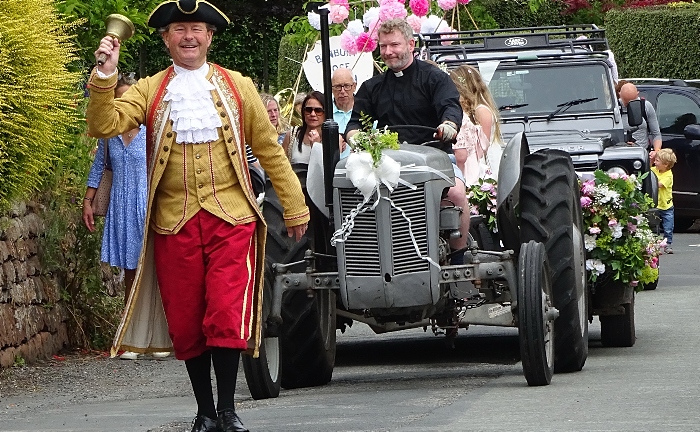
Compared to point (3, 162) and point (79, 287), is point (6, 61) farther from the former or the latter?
point (79, 287)

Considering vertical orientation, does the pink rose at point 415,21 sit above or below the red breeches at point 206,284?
above

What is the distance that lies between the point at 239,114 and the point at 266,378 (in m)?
1.80

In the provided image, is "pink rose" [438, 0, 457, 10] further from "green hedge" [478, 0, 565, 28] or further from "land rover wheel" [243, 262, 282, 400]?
"green hedge" [478, 0, 565, 28]

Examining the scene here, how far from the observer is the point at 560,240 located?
904 cm

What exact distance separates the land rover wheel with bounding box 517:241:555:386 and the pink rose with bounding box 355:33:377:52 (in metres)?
6.82

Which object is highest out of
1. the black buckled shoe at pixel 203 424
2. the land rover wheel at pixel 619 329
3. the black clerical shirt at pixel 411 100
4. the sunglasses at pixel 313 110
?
the sunglasses at pixel 313 110

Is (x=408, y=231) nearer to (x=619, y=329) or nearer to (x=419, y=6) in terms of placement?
(x=619, y=329)

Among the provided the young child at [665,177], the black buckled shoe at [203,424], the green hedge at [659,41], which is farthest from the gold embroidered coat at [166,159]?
the green hedge at [659,41]

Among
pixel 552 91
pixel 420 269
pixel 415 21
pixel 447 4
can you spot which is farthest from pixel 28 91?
pixel 447 4

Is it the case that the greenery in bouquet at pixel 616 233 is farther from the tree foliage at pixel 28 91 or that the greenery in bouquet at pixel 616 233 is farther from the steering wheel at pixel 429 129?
the tree foliage at pixel 28 91

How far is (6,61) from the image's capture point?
876 cm

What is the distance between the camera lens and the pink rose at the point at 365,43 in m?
15.0

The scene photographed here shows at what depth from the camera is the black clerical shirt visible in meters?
8.91

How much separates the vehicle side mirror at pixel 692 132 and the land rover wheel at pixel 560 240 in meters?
10.1
